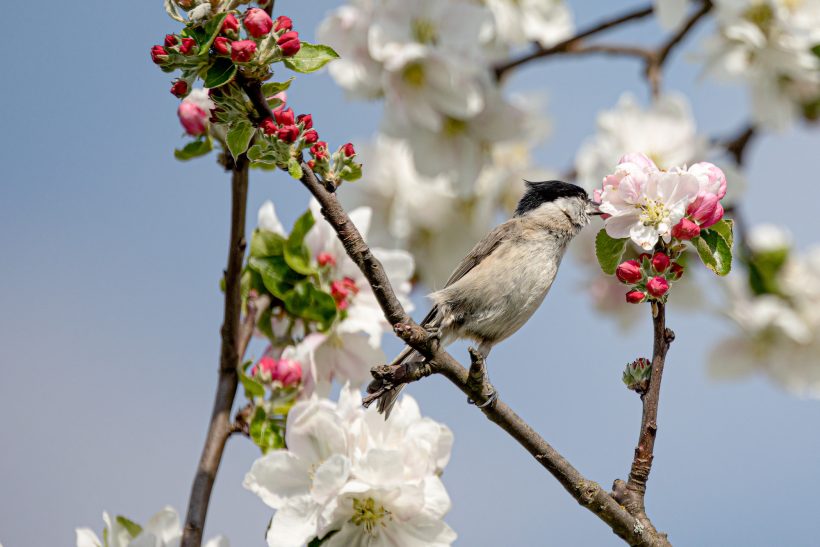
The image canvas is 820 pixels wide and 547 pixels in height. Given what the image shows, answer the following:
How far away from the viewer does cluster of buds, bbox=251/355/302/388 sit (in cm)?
257

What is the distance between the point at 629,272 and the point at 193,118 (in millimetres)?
1270

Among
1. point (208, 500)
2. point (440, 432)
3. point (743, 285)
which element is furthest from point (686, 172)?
point (743, 285)

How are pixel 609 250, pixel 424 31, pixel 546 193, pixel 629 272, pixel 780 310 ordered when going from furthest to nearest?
pixel 780 310 < pixel 424 31 < pixel 546 193 < pixel 609 250 < pixel 629 272

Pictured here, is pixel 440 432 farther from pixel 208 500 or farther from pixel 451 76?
pixel 451 76

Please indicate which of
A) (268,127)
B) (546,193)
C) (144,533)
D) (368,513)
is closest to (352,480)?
(368,513)

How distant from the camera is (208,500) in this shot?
2.36 m

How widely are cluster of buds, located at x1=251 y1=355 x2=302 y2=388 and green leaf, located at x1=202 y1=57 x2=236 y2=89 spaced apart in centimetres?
97

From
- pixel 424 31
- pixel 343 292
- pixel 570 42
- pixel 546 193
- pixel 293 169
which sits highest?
pixel 570 42

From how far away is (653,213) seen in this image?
200 centimetres

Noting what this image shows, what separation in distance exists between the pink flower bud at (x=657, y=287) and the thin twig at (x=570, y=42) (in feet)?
6.98

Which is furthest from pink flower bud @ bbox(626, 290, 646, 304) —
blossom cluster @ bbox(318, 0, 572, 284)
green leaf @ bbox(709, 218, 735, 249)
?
blossom cluster @ bbox(318, 0, 572, 284)

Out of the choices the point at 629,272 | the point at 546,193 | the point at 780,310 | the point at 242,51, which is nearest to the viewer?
the point at 242,51

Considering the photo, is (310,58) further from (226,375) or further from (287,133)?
(226,375)

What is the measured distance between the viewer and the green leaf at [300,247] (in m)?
2.78
